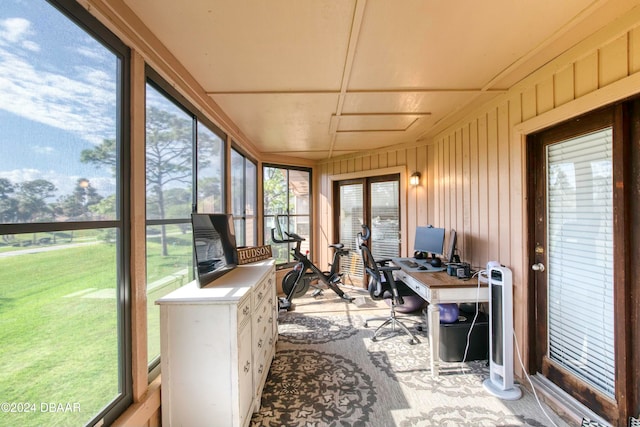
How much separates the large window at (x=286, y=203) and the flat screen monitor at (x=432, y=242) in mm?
2415

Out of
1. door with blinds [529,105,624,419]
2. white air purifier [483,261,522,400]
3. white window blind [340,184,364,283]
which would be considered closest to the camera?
→ door with blinds [529,105,624,419]

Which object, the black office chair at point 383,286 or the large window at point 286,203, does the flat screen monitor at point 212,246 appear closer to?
the black office chair at point 383,286

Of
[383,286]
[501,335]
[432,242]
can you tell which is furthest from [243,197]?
[501,335]

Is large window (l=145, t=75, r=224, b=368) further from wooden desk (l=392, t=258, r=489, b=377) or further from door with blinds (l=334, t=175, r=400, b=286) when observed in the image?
door with blinds (l=334, t=175, r=400, b=286)

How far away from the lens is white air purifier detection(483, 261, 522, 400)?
6.82 ft

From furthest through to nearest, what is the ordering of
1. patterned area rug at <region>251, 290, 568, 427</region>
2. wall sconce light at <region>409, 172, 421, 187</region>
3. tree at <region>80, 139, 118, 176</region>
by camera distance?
wall sconce light at <region>409, 172, 421, 187</region>, patterned area rug at <region>251, 290, 568, 427</region>, tree at <region>80, 139, 118, 176</region>

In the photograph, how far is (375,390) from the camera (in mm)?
2137

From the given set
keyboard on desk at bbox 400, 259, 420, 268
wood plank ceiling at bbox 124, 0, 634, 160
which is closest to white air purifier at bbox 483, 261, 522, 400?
keyboard on desk at bbox 400, 259, 420, 268

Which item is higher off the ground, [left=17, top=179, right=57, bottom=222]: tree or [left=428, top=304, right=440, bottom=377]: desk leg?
[left=17, top=179, right=57, bottom=222]: tree

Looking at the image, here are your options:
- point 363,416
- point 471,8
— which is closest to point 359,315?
point 363,416

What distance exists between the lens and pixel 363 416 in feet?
6.12

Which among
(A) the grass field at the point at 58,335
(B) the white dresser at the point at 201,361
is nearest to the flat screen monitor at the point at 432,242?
(B) the white dresser at the point at 201,361

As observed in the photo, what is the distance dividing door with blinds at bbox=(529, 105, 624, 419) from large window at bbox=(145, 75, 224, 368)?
2.92 meters

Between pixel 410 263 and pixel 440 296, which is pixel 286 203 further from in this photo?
pixel 440 296
